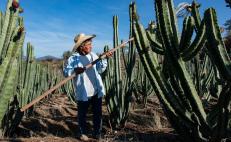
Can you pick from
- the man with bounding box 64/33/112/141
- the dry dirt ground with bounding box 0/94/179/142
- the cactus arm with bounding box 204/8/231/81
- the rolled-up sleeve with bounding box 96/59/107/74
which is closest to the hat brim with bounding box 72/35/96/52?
the man with bounding box 64/33/112/141

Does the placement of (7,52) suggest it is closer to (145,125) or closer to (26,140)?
(26,140)

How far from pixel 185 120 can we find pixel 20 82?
186 inches

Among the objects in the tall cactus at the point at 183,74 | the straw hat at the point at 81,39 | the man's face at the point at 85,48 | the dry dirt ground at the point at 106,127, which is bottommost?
the dry dirt ground at the point at 106,127

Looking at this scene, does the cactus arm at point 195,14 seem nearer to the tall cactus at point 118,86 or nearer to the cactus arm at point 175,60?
the cactus arm at point 175,60

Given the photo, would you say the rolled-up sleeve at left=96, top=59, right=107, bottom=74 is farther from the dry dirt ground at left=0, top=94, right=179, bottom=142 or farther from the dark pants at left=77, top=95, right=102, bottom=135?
the dry dirt ground at left=0, top=94, right=179, bottom=142

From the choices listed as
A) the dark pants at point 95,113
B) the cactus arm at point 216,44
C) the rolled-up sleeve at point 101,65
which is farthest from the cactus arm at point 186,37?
the dark pants at point 95,113

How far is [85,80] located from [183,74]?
2.52m

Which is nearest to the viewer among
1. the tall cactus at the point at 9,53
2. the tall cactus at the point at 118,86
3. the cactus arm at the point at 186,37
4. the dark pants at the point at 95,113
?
the tall cactus at the point at 9,53

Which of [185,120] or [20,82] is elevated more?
[20,82]

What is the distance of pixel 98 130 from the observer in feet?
22.4

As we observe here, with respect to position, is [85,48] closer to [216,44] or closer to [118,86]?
[118,86]

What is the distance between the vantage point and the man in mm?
6742

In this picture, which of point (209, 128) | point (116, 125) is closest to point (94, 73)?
point (116, 125)

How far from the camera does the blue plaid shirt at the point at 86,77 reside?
674cm
